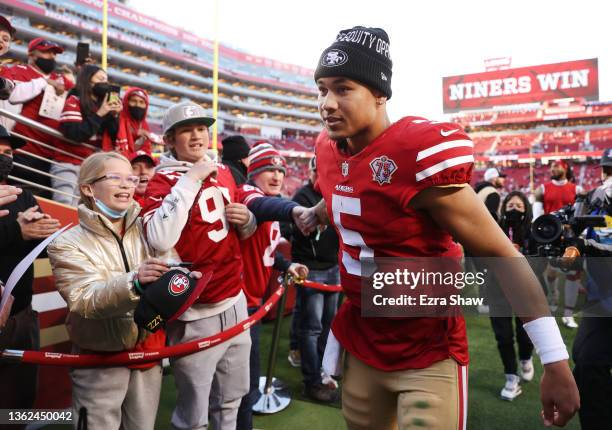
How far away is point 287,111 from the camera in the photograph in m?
74.4

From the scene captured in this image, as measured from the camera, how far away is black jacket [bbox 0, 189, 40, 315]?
2.18m

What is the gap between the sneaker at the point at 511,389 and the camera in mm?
3727

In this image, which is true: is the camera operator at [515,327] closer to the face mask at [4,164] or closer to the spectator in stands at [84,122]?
the face mask at [4,164]

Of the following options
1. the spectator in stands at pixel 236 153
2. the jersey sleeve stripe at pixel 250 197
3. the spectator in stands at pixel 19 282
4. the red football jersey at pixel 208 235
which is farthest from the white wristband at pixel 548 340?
the spectator in stands at pixel 236 153

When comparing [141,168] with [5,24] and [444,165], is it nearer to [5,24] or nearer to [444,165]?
[5,24]

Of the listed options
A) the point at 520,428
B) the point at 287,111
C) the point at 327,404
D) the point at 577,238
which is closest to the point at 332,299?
the point at 327,404

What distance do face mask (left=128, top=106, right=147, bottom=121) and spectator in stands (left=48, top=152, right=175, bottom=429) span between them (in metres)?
3.07

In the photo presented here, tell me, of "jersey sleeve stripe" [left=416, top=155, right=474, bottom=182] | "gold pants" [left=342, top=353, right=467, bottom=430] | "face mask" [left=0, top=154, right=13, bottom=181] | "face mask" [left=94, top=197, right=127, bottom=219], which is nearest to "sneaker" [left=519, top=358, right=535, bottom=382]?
"gold pants" [left=342, top=353, right=467, bottom=430]

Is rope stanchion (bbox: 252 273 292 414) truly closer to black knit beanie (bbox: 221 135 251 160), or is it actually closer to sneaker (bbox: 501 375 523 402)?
black knit beanie (bbox: 221 135 251 160)

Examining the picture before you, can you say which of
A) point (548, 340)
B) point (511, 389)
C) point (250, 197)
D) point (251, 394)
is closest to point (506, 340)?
point (511, 389)

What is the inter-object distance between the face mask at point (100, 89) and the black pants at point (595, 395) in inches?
184

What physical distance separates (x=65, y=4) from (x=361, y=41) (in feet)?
193

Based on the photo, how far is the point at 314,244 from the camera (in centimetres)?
405

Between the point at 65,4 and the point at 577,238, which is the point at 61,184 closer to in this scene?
the point at 577,238
